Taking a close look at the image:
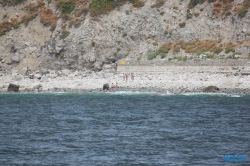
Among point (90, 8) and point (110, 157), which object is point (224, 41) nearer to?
point (90, 8)

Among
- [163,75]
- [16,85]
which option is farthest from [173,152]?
[16,85]

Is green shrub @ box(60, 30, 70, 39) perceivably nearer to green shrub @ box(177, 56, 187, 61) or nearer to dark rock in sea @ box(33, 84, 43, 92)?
dark rock in sea @ box(33, 84, 43, 92)

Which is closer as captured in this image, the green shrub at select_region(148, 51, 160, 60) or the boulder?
the boulder

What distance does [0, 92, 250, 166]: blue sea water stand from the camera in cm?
2395

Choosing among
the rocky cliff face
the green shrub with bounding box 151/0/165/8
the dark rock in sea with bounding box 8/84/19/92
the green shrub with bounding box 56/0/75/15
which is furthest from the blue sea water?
the green shrub with bounding box 56/0/75/15

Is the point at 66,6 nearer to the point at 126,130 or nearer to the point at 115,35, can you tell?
the point at 115,35

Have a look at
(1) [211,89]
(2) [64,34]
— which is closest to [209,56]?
(1) [211,89]

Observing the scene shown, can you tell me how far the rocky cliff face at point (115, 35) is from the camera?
6856 cm

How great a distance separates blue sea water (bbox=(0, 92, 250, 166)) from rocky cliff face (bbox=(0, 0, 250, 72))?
57.4 feet

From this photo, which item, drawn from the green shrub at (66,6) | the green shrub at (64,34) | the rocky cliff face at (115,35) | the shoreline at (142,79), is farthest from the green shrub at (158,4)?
the shoreline at (142,79)

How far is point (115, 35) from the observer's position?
70875 millimetres

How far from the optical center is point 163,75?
60438 mm

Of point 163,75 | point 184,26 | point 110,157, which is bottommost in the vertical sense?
point 110,157

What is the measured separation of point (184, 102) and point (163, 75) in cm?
1373
